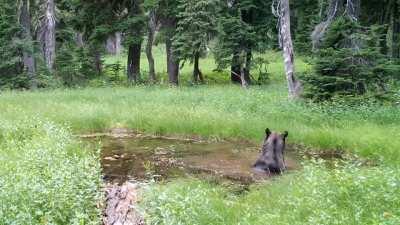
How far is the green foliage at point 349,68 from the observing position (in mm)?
15906

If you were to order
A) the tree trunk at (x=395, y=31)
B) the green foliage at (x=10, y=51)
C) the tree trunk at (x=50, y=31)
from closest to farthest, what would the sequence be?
the green foliage at (x=10, y=51)
the tree trunk at (x=395, y=31)
the tree trunk at (x=50, y=31)

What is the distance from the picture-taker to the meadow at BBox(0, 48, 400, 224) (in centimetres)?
697

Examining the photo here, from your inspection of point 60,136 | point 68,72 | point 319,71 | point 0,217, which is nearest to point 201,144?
point 60,136

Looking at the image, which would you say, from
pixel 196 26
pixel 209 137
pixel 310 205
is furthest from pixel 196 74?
pixel 310 205

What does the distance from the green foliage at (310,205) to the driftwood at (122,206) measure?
0.32 meters

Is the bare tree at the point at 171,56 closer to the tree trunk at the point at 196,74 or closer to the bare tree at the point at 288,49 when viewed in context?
the tree trunk at the point at 196,74

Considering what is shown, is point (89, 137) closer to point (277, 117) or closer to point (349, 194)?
point (277, 117)

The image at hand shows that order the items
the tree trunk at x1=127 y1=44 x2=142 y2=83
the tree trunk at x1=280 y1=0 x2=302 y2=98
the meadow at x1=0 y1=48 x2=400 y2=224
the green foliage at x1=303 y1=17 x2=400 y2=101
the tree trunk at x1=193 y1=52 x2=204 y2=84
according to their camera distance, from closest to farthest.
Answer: the meadow at x1=0 y1=48 x2=400 y2=224, the green foliage at x1=303 y1=17 x2=400 y2=101, the tree trunk at x1=280 y1=0 x2=302 y2=98, the tree trunk at x1=193 y1=52 x2=204 y2=84, the tree trunk at x1=127 y1=44 x2=142 y2=83

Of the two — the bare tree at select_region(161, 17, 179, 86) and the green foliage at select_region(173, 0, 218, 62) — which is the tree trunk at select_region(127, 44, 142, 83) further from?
the green foliage at select_region(173, 0, 218, 62)

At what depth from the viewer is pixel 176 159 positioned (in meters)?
12.2

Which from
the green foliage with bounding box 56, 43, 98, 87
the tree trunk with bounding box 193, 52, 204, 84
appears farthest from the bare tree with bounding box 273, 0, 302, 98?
the green foliage with bounding box 56, 43, 98, 87

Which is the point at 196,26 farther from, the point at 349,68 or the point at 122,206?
the point at 122,206

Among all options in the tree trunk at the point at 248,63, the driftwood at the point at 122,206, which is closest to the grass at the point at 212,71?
the tree trunk at the point at 248,63

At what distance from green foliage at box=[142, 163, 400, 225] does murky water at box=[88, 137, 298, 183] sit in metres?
2.15
